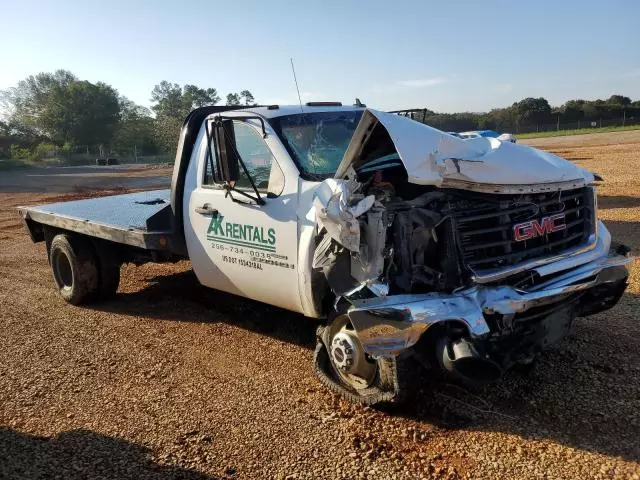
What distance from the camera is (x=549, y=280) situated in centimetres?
357

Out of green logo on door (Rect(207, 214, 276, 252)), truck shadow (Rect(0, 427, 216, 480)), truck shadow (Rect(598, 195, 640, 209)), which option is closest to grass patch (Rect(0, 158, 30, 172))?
truck shadow (Rect(598, 195, 640, 209))

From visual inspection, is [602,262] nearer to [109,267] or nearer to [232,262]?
[232,262]

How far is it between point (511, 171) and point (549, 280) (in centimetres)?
73

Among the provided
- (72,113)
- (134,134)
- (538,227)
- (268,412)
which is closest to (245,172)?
(268,412)

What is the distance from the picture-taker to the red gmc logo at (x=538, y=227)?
11.6 ft

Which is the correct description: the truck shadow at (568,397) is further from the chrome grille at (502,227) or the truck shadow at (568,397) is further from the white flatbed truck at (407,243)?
the chrome grille at (502,227)

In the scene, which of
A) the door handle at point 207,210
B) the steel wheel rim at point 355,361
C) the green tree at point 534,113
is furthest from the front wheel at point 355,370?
the green tree at point 534,113

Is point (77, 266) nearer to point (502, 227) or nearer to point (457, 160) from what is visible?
point (457, 160)

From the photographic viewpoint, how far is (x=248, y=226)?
14.7 feet

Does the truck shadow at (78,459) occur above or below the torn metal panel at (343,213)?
below

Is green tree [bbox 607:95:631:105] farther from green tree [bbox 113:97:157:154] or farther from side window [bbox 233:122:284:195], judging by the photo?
side window [bbox 233:122:284:195]

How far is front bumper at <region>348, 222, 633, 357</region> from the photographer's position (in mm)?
3133

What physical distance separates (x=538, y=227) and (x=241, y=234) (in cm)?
225

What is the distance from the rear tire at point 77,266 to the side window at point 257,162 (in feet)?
9.02
